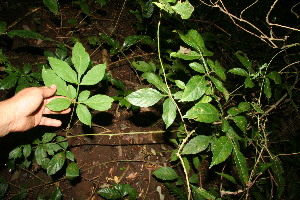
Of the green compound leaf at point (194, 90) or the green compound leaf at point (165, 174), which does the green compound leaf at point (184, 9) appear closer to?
the green compound leaf at point (194, 90)

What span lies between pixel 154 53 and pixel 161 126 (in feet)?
3.79

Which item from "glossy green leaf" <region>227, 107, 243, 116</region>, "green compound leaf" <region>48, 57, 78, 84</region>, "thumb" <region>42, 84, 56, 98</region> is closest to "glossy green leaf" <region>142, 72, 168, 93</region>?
"glossy green leaf" <region>227, 107, 243, 116</region>

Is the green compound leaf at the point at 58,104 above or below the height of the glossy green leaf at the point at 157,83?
below

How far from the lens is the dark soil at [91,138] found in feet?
7.30

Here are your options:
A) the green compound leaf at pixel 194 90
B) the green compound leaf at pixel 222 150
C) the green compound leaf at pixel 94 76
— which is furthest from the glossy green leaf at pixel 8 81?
the green compound leaf at pixel 222 150

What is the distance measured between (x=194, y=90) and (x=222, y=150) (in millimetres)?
436

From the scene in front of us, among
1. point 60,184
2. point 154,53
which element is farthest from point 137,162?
point 154,53

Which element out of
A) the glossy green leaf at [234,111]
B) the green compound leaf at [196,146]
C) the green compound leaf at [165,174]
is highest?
the glossy green leaf at [234,111]

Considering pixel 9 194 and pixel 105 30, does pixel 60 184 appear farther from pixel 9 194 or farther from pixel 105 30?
pixel 105 30

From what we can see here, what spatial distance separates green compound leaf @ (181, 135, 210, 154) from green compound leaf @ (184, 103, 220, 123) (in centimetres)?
48

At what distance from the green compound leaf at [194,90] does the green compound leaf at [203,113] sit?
64 millimetres

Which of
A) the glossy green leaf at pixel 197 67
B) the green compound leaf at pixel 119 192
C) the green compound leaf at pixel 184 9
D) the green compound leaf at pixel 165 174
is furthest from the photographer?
the green compound leaf at pixel 165 174

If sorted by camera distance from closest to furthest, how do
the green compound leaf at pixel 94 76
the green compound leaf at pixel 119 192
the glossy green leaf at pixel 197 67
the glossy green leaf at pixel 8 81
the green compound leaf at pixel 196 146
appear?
the glossy green leaf at pixel 197 67, the green compound leaf at pixel 94 76, the green compound leaf at pixel 196 146, the glossy green leaf at pixel 8 81, the green compound leaf at pixel 119 192

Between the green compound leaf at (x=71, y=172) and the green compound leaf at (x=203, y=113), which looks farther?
the green compound leaf at (x=71, y=172)
